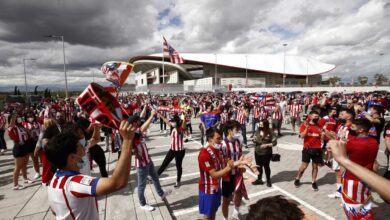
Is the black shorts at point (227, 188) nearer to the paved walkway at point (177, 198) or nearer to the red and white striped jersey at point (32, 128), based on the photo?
the paved walkway at point (177, 198)

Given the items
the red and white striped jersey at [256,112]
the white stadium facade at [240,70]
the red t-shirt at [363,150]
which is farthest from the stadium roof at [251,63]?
the red t-shirt at [363,150]

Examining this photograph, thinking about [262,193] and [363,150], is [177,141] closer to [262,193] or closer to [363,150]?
[262,193]

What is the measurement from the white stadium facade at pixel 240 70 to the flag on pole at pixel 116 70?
227ft

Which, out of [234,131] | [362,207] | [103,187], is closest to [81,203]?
[103,187]

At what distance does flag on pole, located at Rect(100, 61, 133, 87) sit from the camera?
3.30 meters

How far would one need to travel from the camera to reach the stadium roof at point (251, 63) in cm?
7869

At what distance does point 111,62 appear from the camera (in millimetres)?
3352

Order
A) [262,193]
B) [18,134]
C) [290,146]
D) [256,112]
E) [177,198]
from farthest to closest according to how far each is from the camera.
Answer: [256,112], [290,146], [18,134], [262,193], [177,198]

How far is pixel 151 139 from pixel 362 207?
9.99 m

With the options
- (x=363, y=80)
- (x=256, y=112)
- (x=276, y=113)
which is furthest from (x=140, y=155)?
(x=363, y=80)

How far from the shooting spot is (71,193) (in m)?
1.71

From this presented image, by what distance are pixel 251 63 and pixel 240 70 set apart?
470cm

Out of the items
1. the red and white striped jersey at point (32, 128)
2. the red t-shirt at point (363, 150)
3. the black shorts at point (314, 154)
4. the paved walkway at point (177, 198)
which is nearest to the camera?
the red t-shirt at point (363, 150)

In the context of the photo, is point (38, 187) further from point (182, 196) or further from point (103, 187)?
point (103, 187)
